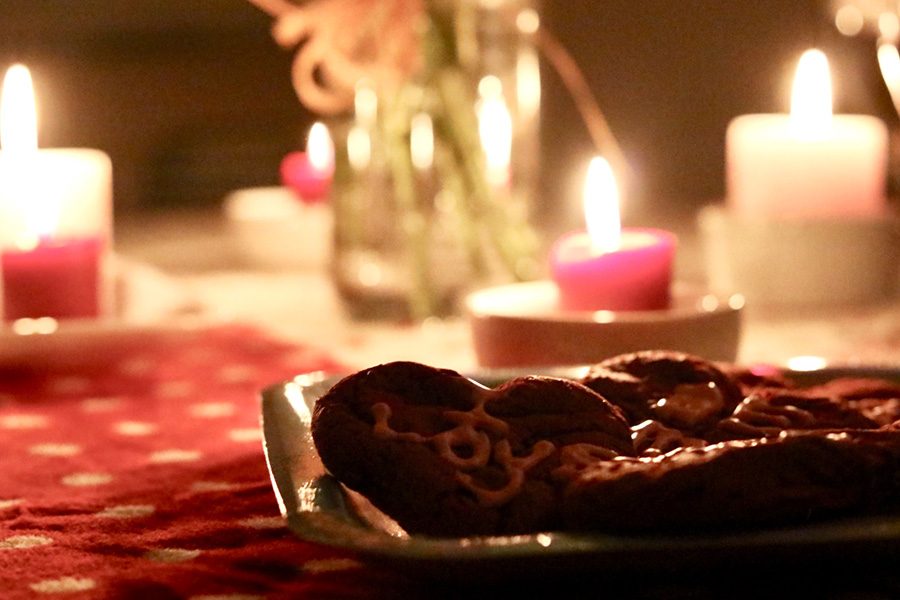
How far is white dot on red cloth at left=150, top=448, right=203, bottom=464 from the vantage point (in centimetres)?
73

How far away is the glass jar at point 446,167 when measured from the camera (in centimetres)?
115

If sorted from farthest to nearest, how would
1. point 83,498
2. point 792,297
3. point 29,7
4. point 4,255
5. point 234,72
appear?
1. point 234,72
2. point 29,7
3. point 792,297
4. point 4,255
5. point 83,498

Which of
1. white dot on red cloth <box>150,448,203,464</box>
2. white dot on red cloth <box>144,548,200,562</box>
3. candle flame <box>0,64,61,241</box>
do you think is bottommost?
white dot on red cloth <box>144,548,200,562</box>

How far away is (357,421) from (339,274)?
78cm

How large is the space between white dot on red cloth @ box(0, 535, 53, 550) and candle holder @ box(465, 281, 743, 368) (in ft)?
1.15

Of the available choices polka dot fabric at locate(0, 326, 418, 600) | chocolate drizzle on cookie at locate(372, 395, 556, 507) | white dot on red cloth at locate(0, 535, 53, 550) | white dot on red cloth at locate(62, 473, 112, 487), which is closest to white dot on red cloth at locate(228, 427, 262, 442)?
polka dot fabric at locate(0, 326, 418, 600)

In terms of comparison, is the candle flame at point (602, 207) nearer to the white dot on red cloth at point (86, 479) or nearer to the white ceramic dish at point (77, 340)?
the white ceramic dish at point (77, 340)

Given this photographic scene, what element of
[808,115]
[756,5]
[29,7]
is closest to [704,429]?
[808,115]

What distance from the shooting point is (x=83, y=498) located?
646 millimetres

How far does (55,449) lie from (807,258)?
693 mm

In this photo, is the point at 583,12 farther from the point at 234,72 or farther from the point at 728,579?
the point at 728,579

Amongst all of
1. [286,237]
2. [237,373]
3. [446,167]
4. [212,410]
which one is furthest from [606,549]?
[286,237]

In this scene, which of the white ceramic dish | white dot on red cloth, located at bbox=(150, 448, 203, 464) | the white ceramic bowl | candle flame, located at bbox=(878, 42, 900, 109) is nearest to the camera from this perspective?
white dot on red cloth, located at bbox=(150, 448, 203, 464)

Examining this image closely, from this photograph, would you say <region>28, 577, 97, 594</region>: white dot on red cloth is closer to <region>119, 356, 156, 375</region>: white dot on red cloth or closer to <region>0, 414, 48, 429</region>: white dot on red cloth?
<region>0, 414, 48, 429</region>: white dot on red cloth
